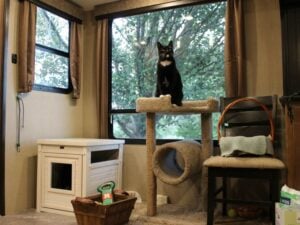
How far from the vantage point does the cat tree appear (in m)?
2.44

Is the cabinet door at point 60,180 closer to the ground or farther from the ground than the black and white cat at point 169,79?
closer to the ground

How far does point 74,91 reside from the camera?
3.39 metres

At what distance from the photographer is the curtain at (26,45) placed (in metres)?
2.73

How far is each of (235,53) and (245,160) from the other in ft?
3.62

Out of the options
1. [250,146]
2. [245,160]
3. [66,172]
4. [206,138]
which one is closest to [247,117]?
[206,138]

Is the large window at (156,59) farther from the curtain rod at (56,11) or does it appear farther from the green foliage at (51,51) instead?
the green foliage at (51,51)

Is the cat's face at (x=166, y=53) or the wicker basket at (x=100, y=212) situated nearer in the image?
the wicker basket at (x=100, y=212)

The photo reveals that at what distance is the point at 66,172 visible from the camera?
8.93ft

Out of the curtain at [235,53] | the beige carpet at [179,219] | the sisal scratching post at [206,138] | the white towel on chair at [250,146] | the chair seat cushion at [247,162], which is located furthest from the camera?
the curtain at [235,53]

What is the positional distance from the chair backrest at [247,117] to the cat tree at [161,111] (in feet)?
0.58

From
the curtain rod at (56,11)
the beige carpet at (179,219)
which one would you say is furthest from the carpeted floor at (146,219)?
the curtain rod at (56,11)

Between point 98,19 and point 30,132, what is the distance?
1.50 metres

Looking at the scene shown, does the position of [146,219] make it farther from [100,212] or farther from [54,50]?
[54,50]

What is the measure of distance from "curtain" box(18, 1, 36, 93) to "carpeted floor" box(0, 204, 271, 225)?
3.61 ft
